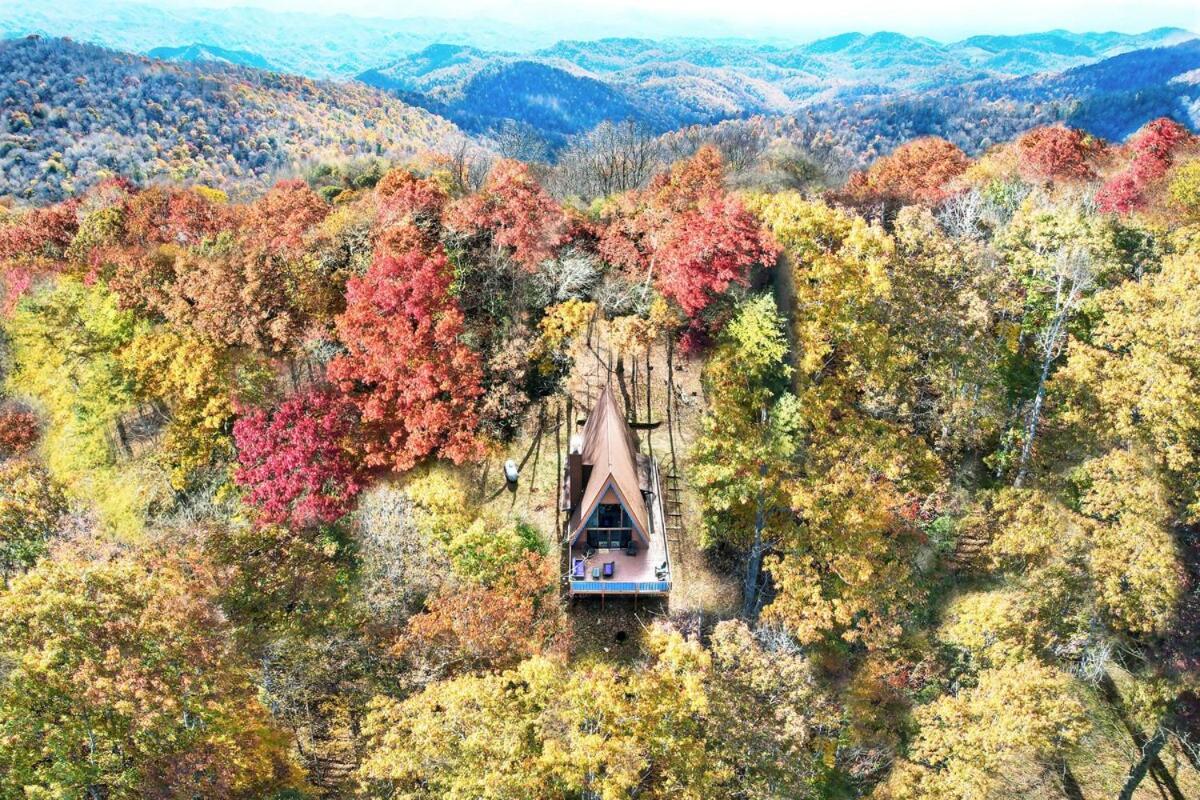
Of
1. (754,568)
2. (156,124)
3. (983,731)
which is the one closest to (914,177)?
(754,568)

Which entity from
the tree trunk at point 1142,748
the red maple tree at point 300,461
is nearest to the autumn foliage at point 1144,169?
the tree trunk at point 1142,748

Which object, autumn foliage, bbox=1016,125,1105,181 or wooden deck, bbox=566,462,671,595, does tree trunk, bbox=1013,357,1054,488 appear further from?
autumn foliage, bbox=1016,125,1105,181

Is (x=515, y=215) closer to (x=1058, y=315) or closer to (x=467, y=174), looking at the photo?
(x=1058, y=315)

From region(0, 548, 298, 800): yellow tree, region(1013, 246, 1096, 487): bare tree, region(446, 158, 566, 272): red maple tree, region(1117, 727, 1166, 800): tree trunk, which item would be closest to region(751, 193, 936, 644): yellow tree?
region(1013, 246, 1096, 487): bare tree

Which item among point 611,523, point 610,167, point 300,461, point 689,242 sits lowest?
point 611,523

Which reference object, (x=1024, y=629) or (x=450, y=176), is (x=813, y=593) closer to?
(x=1024, y=629)

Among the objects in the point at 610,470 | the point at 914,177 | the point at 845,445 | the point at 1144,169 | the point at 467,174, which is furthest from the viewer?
the point at 467,174

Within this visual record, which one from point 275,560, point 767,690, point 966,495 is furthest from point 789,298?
point 275,560
